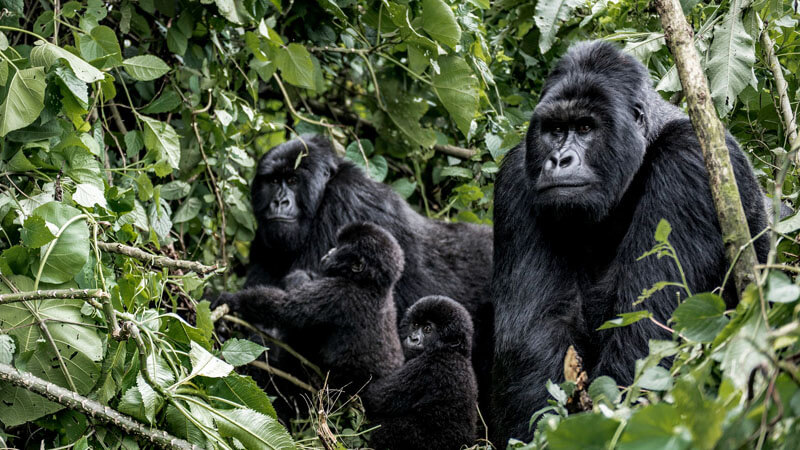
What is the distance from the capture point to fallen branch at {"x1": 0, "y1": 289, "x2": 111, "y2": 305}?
9.29 feet

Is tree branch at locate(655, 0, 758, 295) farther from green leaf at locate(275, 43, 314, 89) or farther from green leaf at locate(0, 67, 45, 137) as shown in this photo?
green leaf at locate(275, 43, 314, 89)

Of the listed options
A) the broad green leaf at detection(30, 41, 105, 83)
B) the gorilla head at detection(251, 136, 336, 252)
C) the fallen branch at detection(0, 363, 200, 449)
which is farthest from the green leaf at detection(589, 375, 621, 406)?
the gorilla head at detection(251, 136, 336, 252)

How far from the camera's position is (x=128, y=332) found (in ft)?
Answer: 9.56

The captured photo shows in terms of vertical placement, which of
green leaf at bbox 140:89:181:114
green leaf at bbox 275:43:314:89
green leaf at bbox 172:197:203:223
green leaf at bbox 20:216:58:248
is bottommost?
green leaf at bbox 172:197:203:223

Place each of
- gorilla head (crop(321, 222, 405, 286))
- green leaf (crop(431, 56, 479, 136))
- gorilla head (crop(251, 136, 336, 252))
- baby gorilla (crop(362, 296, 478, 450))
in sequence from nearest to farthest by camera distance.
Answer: baby gorilla (crop(362, 296, 478, 450)), gorilla head (crop(321, 222, 405, 286)), green leaf (crop(431, 56, 479, 136)), gorilla head (crop(251, 136, 336, 252))

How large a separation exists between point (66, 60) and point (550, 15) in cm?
282

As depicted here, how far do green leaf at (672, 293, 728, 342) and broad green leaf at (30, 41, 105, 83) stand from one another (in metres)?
2.57

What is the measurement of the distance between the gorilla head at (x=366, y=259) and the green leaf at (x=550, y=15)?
1531 mm

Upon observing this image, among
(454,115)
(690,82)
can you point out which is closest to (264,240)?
(454,115)

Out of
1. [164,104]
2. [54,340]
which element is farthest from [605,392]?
[164,104]

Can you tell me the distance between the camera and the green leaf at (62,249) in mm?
3084

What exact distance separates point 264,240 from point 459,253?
4.34 feet

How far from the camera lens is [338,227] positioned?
5395 millimetres

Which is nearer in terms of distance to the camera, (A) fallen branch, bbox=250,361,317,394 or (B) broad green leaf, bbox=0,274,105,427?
(B) broad green leaf, bbox=0,274,105,427
